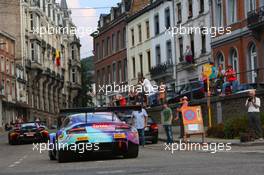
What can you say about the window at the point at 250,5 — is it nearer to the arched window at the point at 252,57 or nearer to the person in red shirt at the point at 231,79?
the arched window at the point at 252,57

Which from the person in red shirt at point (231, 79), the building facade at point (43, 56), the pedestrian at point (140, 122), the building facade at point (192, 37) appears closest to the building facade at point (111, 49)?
the building facade at point (43, 56)

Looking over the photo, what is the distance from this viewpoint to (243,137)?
24156 millimetres

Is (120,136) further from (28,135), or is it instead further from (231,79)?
(28,135)

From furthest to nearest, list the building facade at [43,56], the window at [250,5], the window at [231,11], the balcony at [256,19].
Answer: the building facade at [43,56]
the window at [231,11]
the window at [250,5]
the balcony at [256,19]

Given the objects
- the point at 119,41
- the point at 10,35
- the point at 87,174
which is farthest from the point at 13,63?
the point at 87,174

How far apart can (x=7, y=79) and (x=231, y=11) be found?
143ft

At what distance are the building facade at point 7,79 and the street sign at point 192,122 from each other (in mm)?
51822

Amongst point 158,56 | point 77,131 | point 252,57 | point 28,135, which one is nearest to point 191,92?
point 252,57

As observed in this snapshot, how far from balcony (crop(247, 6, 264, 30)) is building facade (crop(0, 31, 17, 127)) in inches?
1653

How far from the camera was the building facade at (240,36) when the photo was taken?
3950 centimetres

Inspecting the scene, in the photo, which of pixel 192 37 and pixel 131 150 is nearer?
pixel 131 150

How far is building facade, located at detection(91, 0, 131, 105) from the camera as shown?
73.0 metres

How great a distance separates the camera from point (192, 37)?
177ft

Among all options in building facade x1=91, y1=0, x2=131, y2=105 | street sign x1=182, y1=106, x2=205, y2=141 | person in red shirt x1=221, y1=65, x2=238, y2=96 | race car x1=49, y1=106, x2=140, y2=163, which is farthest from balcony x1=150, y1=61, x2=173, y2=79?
race car x1=49, y1=106, x2=140, y2=163
